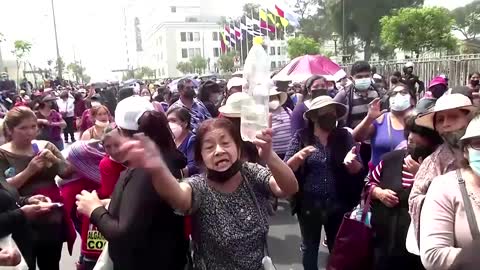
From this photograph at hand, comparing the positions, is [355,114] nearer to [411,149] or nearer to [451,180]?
[411,149]

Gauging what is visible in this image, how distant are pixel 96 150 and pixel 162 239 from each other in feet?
4.91

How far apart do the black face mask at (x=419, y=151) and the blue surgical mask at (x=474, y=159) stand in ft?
2.59

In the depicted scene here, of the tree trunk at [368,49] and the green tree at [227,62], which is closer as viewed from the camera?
the tree trunk at [368,49]

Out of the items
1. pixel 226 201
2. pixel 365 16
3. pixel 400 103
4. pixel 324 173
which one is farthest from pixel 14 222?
pixel 365 16

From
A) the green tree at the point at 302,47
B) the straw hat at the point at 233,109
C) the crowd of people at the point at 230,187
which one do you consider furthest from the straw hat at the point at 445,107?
the green tree at the point at 302,47

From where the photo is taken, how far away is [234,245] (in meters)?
2.15

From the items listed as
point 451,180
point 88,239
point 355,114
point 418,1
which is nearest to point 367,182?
point 451,180

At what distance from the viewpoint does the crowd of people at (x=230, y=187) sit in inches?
80.7

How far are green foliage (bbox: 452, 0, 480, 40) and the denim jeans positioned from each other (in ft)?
192

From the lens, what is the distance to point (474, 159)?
6.74ft

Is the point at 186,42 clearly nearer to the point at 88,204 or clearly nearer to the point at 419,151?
the point at 419,151

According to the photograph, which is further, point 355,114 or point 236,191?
point 355,114

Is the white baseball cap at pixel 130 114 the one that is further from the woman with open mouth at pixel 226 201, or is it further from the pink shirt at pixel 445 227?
the pink shirt at pixel 445 227

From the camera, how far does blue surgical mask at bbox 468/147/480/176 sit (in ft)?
6.68
